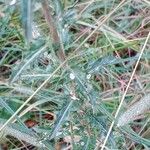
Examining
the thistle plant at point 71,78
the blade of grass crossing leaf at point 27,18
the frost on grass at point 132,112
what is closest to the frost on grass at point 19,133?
the thistle plant at point 71,78

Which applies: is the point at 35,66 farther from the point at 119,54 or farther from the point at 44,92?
the point at 119,54

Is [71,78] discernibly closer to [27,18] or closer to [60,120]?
[60,120]

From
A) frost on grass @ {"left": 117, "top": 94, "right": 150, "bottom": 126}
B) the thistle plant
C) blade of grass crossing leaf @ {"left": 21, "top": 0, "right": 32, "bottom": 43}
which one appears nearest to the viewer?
blade of grass crossing leaf @ {"left": 21, "top": 0, "right": 32, "bottom": 43}

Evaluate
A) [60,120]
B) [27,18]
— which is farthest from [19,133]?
[27,18]

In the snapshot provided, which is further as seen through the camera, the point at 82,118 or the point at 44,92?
the point at 44,92

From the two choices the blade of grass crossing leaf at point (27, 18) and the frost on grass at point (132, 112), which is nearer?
the blade of grass crossing leaf at point (27, 18)

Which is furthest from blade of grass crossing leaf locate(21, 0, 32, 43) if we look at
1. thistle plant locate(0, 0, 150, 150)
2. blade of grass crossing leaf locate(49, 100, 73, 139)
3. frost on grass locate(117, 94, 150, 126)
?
frost on grass locate(117, 94, 150, 126)

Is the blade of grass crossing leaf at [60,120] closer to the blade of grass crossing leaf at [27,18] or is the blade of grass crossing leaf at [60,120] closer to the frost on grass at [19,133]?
the frost on grass at [19,133]

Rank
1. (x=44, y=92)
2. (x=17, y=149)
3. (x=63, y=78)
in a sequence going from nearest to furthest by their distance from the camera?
(x=63, y=78), (x=44, y=92), (x=17, y=149)

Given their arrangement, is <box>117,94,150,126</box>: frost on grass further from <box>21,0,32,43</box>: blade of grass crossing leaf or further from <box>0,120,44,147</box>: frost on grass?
<box>21,0,32,43</box>: blade of grass crossing leaf

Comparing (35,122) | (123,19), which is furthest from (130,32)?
(35,122)

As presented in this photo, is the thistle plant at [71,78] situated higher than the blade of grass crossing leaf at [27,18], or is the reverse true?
the blade of grass crossing leaf at [27,18]
